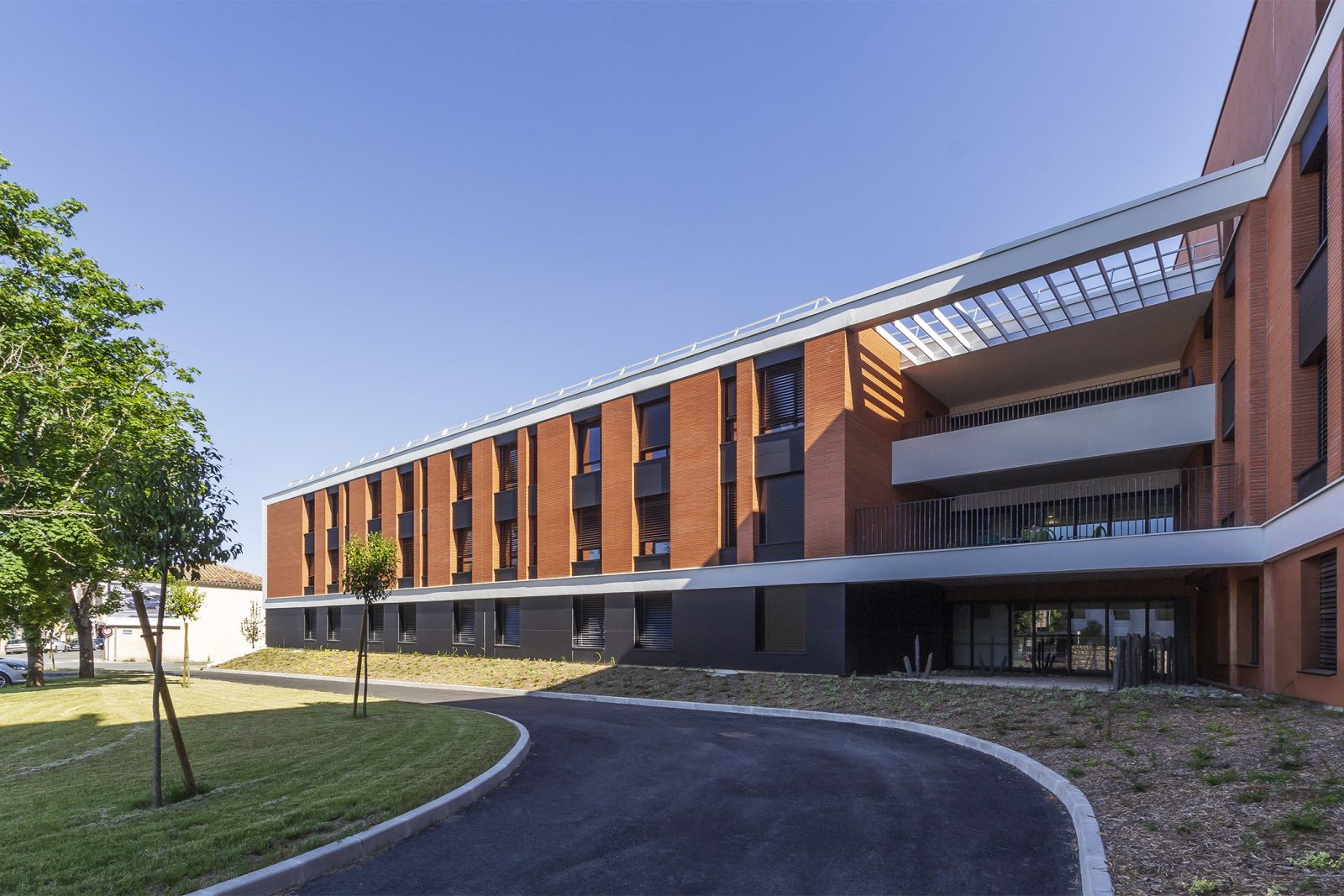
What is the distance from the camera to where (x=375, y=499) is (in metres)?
41.5

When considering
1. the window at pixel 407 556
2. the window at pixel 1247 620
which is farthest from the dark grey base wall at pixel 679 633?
the window at pixel 1247 620

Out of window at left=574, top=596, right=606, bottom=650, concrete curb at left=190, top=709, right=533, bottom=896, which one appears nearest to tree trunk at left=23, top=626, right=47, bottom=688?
window at left=574, top=596, right=606, bottom=650

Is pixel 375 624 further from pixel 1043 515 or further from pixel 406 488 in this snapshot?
pixel 1043 515

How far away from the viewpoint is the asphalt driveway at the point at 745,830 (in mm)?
6145

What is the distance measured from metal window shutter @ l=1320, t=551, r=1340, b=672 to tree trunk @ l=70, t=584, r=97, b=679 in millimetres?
31827

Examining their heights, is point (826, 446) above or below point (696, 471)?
above

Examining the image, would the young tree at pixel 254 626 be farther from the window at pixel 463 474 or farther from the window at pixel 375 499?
the window at pixel 463 474

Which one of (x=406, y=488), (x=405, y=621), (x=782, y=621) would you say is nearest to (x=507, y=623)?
(x=405, y=621)

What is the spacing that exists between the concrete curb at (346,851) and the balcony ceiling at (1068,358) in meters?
20.2

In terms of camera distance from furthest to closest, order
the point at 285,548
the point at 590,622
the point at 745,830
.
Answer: the point at 285,548
the point at 590,622
the point at 745,830

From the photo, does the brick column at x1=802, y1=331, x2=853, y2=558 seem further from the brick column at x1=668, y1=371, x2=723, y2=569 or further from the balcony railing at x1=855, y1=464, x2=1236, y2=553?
the brick column at x1=668, y1=371, x2=723, y2=569

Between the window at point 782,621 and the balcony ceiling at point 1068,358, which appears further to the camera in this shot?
the window at point 782,621

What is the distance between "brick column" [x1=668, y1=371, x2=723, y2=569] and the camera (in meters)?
24.7

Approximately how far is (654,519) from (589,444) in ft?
16.5
